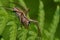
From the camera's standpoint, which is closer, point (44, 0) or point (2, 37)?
point (2, 37)

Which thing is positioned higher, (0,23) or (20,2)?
(20,2)

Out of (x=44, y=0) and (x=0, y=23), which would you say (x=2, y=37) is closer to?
(x=0, y=23)

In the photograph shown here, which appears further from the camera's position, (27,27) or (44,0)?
(44,0)

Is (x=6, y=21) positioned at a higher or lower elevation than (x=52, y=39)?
higher

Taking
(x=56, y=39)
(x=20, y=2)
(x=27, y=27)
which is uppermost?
(x=20, y=2)

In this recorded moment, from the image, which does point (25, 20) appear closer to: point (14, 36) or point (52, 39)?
point (14, 36)

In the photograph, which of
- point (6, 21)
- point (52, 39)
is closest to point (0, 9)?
point (6, 21)

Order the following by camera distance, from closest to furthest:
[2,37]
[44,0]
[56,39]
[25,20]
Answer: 1. [25,20]
2. [2,37]
3. [56,39]
4. [44,0]

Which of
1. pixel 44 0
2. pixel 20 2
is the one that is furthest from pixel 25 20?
pixel 44 0

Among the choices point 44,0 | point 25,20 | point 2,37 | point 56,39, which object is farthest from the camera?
point 44,0
